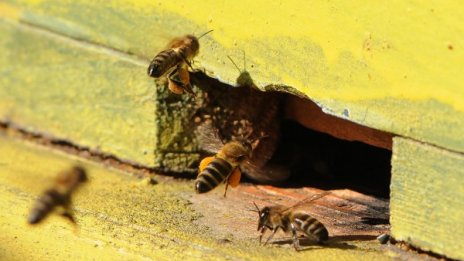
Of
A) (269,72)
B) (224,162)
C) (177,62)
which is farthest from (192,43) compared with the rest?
(224,162)

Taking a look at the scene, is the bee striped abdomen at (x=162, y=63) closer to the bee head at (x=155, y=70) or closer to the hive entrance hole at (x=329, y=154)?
the bee head at (x=155, y=70)

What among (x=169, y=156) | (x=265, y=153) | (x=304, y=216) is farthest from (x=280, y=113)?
(x=304, y=216)

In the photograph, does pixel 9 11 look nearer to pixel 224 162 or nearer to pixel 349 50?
pixel 224 162

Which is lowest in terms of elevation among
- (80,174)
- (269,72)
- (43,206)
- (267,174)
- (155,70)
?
(43,206)

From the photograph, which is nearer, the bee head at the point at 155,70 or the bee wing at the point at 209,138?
the bee head at the point at 155,70

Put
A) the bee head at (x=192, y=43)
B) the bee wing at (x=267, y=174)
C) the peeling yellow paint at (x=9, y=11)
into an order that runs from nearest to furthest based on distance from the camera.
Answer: the bee head at (x=192, y=43), the bee wing at (x=267, y=174), the peeling yellow paint at (x=9, y=11)

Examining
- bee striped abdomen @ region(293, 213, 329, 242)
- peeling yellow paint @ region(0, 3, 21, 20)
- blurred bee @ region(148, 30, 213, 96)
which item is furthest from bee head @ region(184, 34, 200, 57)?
peeling yellow paint @ region(0, 3, 21, 20)

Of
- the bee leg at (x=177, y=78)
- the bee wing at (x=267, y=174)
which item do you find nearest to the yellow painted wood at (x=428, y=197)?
the bee wing at (x=267, y=174)
